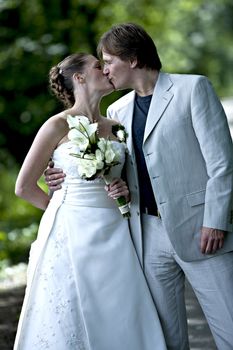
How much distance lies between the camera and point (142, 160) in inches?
181

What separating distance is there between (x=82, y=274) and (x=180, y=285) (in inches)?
22.2

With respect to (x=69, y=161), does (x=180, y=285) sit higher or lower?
lower

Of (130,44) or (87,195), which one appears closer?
(130,44)

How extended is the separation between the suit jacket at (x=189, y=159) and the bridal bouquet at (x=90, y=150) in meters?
0.20

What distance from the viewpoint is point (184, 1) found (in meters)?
20.2

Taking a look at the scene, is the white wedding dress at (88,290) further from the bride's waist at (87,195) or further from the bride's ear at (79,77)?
the bride's ear at (79,77)

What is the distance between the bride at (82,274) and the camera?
15.1 feet

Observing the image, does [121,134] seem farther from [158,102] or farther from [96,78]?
[96,78]

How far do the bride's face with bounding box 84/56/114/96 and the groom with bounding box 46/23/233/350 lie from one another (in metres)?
0.10

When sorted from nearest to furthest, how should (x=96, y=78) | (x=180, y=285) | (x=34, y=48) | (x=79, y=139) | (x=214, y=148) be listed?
(x=214, y=148)
(x=79, y=139)
(x=180, y=285)
(x=96, y=78)
(x=34, y=48)

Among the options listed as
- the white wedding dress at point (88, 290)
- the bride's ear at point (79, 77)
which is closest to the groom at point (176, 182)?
the white wedding dress at point (88, 290)

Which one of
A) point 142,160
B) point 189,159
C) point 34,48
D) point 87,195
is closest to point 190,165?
point 189,159

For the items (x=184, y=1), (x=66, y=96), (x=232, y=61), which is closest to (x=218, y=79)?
(x=232, y=61)

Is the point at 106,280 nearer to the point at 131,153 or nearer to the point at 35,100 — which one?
the point at 131,153
